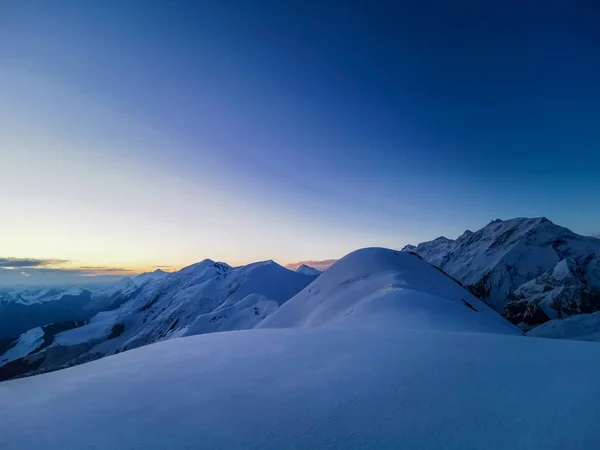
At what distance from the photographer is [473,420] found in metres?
6.50

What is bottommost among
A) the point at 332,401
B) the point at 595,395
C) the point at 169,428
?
the point at 169,428

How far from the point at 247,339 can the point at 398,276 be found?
114ft

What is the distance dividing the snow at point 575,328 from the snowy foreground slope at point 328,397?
102 m

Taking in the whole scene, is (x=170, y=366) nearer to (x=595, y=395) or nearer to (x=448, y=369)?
(x=448, y=369)

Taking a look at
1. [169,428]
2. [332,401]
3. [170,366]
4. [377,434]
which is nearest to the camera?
[377,434]

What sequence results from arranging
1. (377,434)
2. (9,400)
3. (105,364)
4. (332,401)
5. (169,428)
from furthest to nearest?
1. (105,364)
2. (9,400)
3. (332,401)
4. (169,428)
5. (377,434)

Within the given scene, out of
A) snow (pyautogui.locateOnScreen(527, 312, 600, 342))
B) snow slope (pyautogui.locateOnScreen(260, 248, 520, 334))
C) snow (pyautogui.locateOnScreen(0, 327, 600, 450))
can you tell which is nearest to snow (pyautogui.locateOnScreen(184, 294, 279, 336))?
snow slope (pyautogui.locateOnScreen(260, 248, 520, 334))

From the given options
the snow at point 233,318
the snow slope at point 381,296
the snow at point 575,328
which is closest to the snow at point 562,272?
the snow at point 575,328

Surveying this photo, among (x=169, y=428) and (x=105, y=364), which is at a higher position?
(x=169, y=428)

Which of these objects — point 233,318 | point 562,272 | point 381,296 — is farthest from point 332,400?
point 562,272

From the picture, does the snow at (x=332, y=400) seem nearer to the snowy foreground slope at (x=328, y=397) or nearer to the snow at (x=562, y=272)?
the snowy foreground slope at (x=328, y=397)

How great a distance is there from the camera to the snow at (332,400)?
623cm

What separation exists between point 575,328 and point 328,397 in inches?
4592

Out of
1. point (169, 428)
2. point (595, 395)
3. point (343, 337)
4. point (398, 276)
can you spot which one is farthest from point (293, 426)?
point (398, 276)
